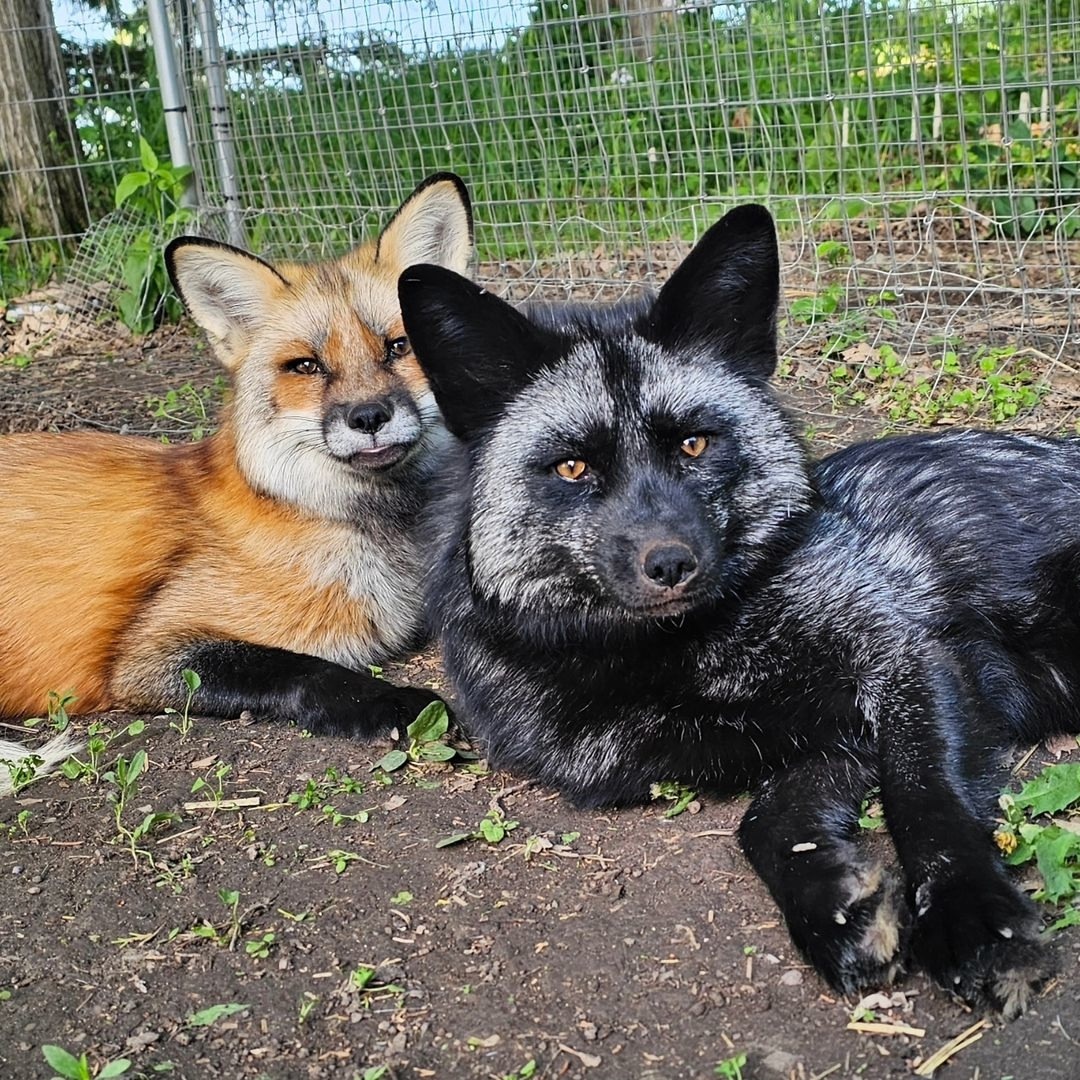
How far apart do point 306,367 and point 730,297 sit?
66.4 inches

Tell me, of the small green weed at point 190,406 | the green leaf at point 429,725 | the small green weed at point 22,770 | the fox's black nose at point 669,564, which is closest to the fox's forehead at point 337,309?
the green leaf at point 429,725

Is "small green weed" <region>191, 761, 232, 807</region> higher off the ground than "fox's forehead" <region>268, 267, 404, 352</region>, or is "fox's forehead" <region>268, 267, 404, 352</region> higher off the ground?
"fox's forehead" <region>268, 267, 404, 352</region>

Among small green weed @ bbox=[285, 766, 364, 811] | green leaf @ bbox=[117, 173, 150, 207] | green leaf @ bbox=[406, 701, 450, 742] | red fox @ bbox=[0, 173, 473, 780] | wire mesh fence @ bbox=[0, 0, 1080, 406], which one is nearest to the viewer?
small green weed @ bbox=[285, 766, 364, 811]

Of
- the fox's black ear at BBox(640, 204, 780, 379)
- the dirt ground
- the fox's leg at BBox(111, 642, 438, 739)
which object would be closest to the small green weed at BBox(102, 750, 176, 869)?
the dirt ground

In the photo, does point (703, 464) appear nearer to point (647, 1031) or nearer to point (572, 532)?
point (572, 532)

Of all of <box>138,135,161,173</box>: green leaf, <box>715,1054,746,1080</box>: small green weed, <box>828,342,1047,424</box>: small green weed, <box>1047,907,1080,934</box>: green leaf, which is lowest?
<box>715,1054,746,1080</box>: small green weed

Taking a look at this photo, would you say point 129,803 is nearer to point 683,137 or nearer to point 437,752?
point 437,752

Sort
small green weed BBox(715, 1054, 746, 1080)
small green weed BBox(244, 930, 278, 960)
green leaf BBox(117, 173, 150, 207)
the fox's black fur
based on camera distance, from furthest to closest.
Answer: green leaf BBox(117, 173, 150, 207), the fox's black fur, small green weed BBox(244, 930, 278, 960), small green weed BBox(715, 1054, 746, 1080)

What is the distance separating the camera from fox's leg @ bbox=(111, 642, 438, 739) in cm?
362

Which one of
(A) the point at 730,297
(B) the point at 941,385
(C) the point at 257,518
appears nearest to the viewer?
(A) the point at 730,297

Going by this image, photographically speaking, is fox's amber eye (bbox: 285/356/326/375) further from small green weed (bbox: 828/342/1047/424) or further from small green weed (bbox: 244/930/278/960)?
small green weed (bbox: 828/342/1047/424)

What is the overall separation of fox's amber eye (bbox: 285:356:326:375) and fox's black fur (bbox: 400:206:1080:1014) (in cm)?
115

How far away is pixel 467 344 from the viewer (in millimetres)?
2967

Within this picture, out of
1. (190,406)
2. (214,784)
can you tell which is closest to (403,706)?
(214,784)
